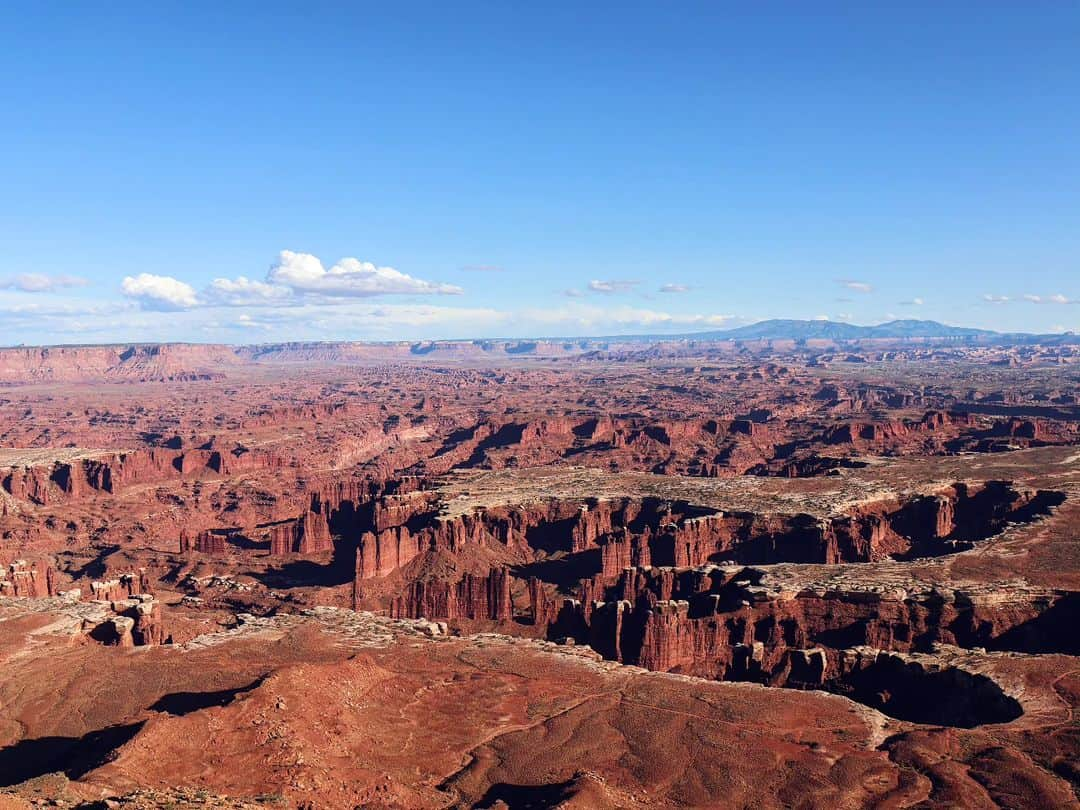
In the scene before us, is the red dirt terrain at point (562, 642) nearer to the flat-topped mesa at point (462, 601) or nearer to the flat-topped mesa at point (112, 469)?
the flat-topped mesa at point (462, 601)

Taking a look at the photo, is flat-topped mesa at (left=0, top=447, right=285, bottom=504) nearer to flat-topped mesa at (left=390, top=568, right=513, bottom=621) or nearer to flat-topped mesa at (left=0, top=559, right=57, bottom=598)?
flat-topped mesa at (left=0, top=559, right=57, bottom=598)

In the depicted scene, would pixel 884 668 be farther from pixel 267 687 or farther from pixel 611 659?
pixel 267 687

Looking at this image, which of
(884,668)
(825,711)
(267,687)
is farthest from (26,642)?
(884,668)

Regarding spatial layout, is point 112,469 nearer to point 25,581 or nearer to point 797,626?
point 25,581

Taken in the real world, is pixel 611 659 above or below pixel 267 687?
below

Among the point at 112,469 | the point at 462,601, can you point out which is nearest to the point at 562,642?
the point at 462,601

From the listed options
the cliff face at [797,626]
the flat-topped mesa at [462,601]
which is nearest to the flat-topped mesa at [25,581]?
the flat-topped mesa at [462,601]

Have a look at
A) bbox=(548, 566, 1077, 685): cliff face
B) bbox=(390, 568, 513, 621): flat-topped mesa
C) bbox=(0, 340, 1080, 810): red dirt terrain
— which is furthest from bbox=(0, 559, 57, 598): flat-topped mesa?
bbox=(548, 566, 1077, 685): cliff face

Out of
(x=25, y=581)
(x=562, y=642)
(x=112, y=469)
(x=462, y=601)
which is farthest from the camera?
(x=112, y=469)
